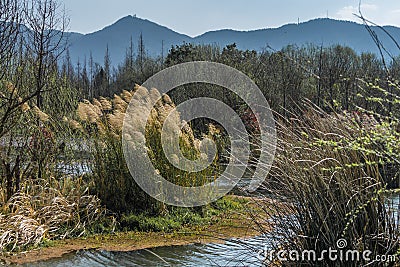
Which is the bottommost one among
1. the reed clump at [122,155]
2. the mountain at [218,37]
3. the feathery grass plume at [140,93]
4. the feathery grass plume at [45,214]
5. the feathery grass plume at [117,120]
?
Answer: the feathery grass plume at [45,214]

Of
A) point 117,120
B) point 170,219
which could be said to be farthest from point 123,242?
point 117,120

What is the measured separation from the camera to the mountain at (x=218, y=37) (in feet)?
234

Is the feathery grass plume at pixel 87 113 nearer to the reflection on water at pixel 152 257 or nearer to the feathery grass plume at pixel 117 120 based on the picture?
the feathery grass plume at pixel 117 120

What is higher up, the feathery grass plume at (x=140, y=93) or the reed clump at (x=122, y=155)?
the feathery grass plume at (x=140, y=93)

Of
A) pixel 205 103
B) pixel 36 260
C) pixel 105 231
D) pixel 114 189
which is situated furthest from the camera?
pixel 205 103

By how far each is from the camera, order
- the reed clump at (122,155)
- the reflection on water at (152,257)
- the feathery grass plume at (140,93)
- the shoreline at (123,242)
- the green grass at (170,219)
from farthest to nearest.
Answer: the feathery grass plume at (140,93) → the reed clump at (122,155) → the green grass at (170,219) → the shoreline at (123,242) → the reflection on water at (152,257)

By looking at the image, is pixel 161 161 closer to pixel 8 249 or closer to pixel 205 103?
pixel 8 249

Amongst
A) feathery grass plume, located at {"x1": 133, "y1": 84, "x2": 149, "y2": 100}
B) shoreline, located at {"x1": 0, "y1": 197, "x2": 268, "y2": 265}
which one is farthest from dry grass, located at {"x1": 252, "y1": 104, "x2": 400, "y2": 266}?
feathery grass plume, located at {"x1": 133, "y1": 84, "x2": 149, "y2": 100}

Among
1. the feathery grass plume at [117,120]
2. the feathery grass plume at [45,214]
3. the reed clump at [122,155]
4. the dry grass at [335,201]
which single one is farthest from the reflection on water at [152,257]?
the feathery grass plume at [117,120]

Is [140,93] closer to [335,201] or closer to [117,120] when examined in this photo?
[117,120]

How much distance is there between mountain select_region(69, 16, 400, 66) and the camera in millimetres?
71375

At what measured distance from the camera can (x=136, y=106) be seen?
6.49m

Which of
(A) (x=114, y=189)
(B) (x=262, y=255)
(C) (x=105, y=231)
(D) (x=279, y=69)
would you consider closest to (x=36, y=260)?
(C) (x=105, y=231)

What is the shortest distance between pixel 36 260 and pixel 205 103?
8.97 m
